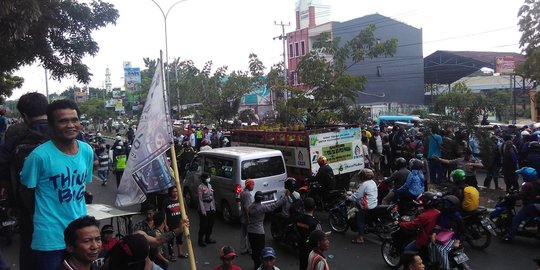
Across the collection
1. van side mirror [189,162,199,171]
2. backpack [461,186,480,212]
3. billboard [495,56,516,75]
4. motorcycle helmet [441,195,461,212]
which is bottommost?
backpack [461,186,480,212]

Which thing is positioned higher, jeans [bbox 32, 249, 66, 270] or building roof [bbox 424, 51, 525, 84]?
building roof [bbox 424, 51, 525, 84]

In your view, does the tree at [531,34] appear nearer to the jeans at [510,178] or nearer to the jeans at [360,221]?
the jeans at [510,178]

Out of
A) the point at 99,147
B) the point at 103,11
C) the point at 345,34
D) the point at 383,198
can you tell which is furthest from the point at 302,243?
the point at 345,34

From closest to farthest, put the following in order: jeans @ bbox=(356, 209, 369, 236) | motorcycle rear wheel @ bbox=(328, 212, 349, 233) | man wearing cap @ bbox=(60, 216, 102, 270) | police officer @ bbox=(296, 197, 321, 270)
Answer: man wearing cap @ bbox=(60, 216, 102, 270) → police officer @ bbox=(296, 197, 321, 270) → jeans @ bbox=(356, 209, 369, 236) → motorcycle rear wheel @ bbox=(328, 212, 349, 233)

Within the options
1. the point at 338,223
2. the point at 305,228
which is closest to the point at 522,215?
the point at 338,223

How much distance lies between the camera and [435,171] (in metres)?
13.0

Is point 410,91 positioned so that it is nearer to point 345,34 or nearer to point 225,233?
point 345,34

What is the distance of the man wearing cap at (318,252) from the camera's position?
4727 millimetres

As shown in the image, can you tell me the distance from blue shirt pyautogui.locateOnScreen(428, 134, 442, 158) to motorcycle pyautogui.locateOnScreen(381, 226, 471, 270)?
6.12 meters

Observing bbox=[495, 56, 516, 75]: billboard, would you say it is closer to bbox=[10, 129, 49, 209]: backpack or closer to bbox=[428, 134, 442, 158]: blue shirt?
bbox=[428, 134, 442, 158]: blue shirt

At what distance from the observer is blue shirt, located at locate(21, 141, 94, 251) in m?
2.81

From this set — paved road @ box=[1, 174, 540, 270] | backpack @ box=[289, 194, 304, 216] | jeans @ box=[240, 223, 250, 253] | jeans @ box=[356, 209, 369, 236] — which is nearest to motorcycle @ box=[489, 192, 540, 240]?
paved road @ box=[1, 174, 540, 270]

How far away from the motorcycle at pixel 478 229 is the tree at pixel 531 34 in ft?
39.0

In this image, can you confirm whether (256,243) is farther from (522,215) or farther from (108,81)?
(108,81)
